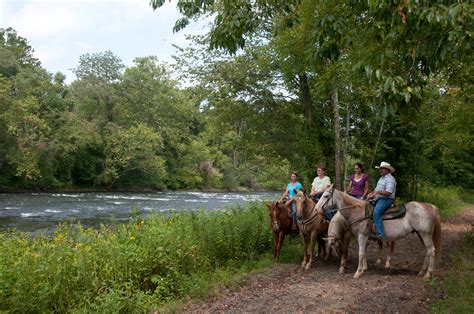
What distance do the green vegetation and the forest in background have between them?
9.38 feet

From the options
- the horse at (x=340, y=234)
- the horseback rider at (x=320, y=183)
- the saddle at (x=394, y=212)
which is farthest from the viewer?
the horseback rider at (x=320, y=183)

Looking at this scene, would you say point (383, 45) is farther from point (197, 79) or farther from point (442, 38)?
point (197, 79)

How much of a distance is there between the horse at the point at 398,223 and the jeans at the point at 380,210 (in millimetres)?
129

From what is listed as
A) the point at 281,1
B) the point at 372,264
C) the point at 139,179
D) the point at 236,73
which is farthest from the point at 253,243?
the point at 139,179

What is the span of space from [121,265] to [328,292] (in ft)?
13.0

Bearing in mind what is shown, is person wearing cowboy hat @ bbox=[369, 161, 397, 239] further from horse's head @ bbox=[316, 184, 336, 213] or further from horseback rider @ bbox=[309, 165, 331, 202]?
horseback rider @ bbox=[309, 165, 331, 202]

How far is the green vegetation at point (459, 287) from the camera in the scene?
5684 millimetres

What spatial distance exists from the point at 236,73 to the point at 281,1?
11.4 m

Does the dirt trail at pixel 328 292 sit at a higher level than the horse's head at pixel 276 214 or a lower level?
lower

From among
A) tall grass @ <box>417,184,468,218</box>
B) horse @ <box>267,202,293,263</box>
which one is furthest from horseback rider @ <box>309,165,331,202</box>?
tall grass @ <box>417,184,468,218</box>

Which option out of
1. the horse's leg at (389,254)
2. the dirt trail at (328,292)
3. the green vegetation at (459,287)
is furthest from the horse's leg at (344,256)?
the green vegetation at (459,287)

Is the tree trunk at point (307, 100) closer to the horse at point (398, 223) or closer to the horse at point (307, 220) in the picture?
the horse at point (307, 220)

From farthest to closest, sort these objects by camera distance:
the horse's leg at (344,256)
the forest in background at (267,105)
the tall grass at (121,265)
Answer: the horse's leg at (344,256)
the tall grass at (121,265)
the forest in background at (267,105)

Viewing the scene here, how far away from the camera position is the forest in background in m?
4.73
